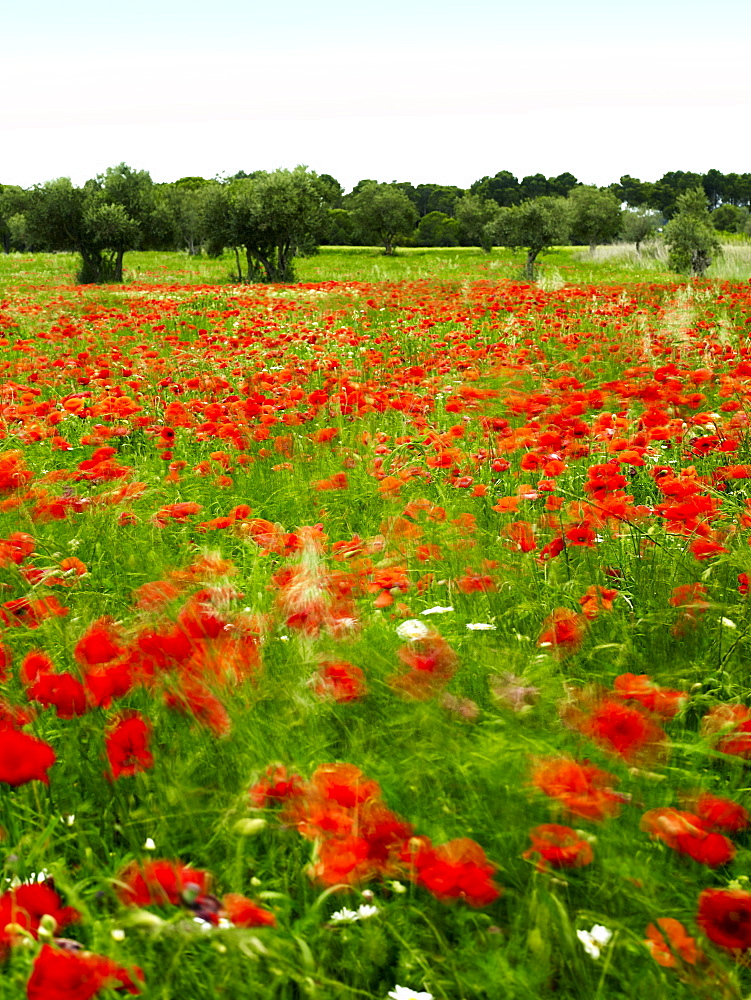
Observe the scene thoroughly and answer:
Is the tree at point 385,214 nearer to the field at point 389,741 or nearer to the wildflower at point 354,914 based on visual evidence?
the field at point 389,741

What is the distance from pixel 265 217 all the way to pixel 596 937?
27.5 m

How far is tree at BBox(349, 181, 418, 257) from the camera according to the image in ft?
195

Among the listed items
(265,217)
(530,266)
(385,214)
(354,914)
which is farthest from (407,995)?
(385,214)

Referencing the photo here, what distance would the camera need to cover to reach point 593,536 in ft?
9.04

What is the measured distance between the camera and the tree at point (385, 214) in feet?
195

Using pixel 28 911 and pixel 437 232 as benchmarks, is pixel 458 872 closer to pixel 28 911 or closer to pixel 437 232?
pixel 28 911

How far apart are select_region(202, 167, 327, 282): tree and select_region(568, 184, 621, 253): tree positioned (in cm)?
3343

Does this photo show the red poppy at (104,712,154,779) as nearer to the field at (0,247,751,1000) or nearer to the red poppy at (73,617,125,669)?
the field at (0,247,751,1000)

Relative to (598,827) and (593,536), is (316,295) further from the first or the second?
(598,827)

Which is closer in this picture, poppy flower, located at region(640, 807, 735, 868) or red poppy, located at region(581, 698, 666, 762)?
poppy flower, located at region(640, 807, 735, 868)

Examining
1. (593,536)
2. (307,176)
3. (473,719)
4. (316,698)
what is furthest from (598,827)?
(307,176)

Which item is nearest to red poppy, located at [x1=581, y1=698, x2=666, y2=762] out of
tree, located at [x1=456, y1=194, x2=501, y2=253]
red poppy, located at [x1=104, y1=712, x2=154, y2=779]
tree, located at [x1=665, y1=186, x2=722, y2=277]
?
red poppy, located at [x1=104, y1=712, x2=154, y2=779]

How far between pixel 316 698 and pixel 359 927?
0.60 m

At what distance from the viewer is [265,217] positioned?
2667 centimetres
